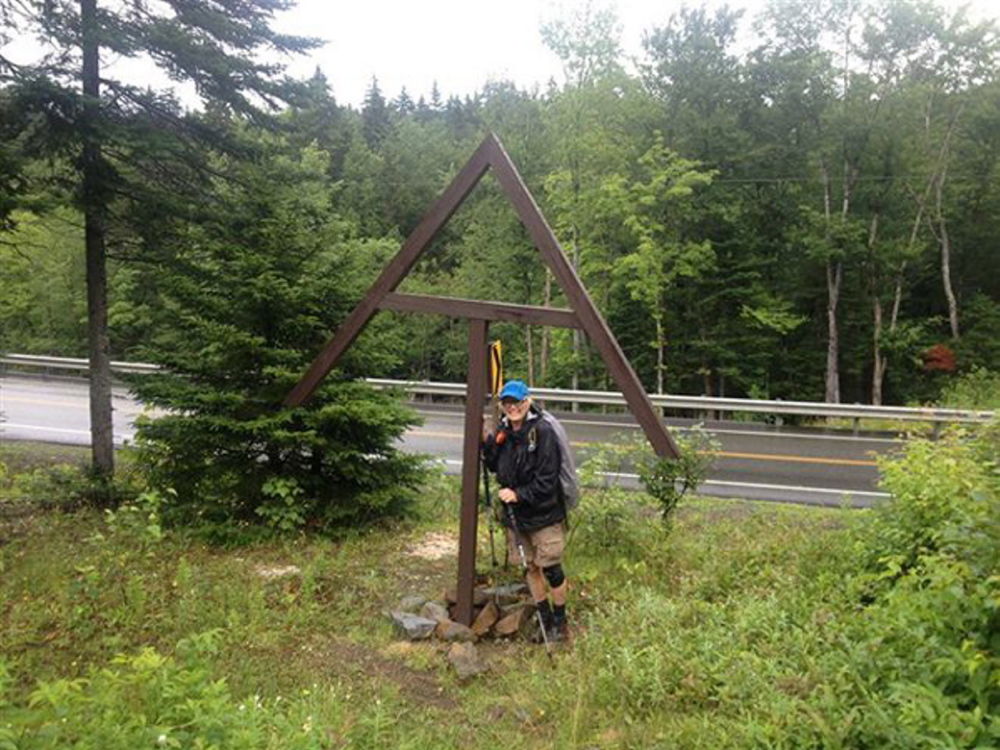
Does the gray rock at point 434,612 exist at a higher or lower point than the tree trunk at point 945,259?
lower

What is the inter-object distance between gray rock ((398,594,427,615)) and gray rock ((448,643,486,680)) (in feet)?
2.34

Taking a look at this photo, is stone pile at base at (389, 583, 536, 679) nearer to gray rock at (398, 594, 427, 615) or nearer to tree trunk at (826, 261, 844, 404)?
gray rock at (398, 594, 427, 615)

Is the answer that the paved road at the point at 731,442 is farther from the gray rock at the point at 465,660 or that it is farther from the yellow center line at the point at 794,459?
the gray rock at the point at 465,660

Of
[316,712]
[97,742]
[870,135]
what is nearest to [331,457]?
[316,712]

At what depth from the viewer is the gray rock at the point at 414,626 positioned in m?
5.39

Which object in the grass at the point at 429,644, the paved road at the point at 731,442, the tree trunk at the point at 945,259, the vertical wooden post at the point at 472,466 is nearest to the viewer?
the grass at the point at 429,644

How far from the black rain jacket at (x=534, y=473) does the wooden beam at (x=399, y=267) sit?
1887 mm

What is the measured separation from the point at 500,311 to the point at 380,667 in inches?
113

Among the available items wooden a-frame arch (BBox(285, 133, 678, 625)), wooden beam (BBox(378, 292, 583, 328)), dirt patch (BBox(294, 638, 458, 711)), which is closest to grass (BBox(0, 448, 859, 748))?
dirt patch (BBox(294, 638, 458, 711))

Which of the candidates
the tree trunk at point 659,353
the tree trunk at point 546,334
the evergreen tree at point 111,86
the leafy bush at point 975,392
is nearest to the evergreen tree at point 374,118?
the tree trunk at point 546,334

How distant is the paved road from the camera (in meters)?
10.1

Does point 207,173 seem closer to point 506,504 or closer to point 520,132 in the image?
point 506,504

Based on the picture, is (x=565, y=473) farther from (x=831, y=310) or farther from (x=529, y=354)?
(x=831, y=310)

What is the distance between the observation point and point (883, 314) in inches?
969
